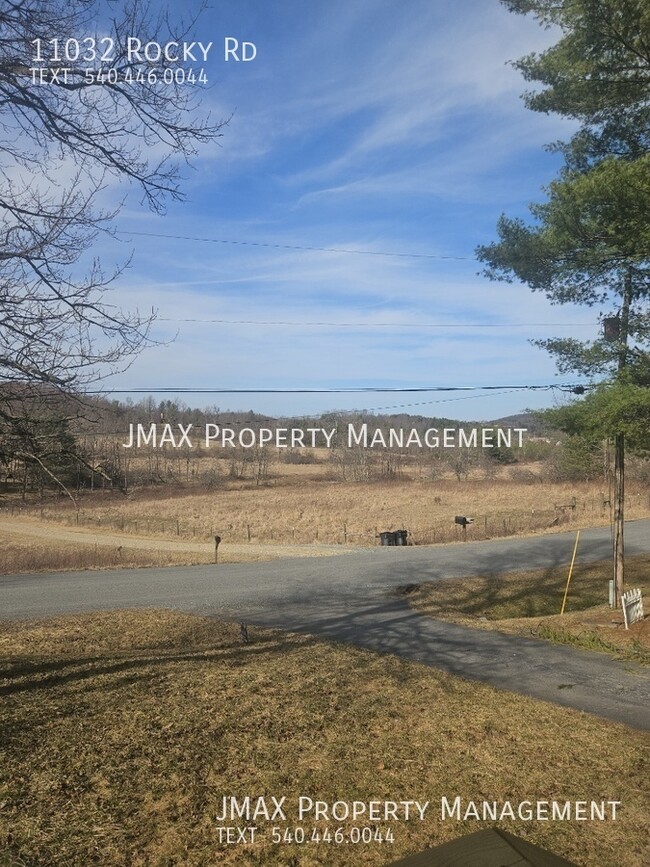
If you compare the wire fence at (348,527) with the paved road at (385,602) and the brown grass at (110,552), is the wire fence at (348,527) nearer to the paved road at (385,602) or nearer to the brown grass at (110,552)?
the brown grass at (110,552)

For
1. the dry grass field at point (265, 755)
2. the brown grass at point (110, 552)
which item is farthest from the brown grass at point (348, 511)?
the dry grass field at point (265, 755)

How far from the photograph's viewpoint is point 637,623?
9.80 meters

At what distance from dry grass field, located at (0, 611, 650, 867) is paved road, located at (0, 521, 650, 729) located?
106cm

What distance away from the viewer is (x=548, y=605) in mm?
13516

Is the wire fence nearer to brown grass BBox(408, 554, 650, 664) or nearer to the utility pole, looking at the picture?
brown grass BBox(408, 554, 650, 664)

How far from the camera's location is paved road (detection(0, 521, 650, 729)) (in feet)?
23.4

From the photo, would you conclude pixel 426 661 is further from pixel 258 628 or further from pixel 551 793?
pixel 551 793

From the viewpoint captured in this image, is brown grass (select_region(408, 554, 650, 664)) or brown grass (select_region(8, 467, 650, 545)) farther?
brown grass (select_region(8, 467, 650, 545))

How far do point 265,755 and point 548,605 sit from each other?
10.8m

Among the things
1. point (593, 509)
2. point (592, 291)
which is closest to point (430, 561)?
point (592, 291)

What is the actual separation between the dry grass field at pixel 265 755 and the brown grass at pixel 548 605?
12.1 feet

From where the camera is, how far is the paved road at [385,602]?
23.4 feet
